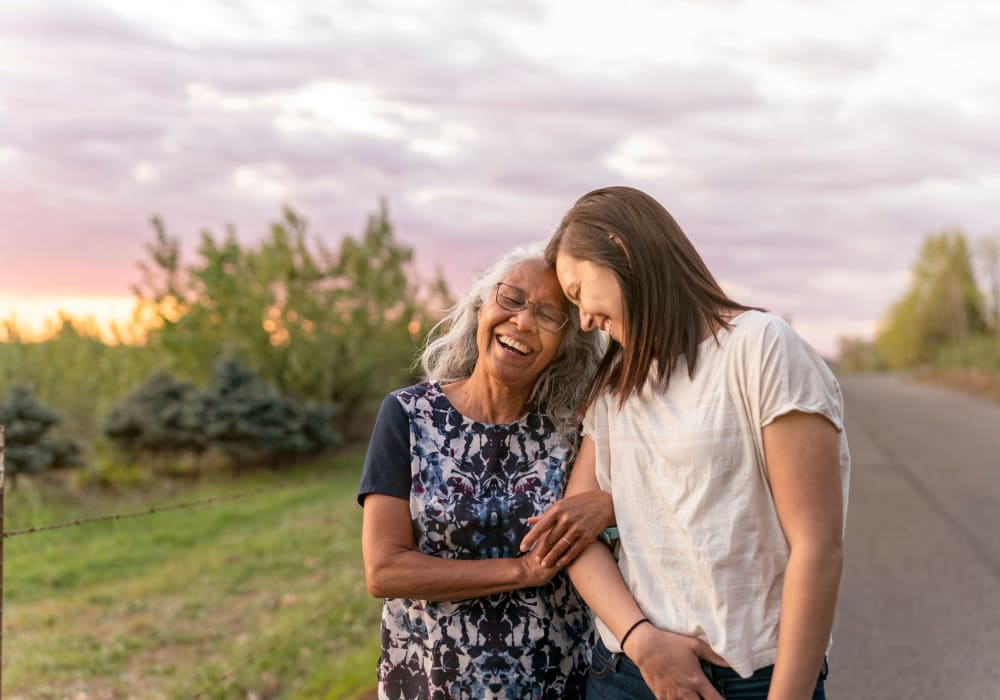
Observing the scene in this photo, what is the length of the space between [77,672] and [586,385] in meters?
5.99

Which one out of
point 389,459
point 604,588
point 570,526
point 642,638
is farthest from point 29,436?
point 642,638

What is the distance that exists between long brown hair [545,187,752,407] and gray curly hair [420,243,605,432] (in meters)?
0.45

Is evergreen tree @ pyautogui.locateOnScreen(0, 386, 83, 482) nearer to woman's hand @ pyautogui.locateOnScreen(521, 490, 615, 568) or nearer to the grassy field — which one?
the grassy field

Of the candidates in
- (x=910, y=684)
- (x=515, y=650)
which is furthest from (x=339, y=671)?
(x=515, y=650)

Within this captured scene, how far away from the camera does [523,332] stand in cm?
258

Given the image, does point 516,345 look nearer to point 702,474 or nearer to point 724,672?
point 702,474

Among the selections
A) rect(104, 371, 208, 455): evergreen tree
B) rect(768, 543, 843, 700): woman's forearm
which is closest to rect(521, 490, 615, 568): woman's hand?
rect(768, 543, 843, 700): woman's forearm

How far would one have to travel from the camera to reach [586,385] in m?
2.69

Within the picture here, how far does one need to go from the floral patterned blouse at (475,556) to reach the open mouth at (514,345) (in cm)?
24

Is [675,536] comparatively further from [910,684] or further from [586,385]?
[910,684]

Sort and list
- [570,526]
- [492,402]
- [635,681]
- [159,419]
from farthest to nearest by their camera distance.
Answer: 1. [159,419]
2. [492,402]
3. [570,526]
4. [635,681]

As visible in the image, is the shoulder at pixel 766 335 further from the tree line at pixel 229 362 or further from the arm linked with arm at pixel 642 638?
the tree line at pixel 229 362

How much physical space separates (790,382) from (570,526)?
0.70 meters

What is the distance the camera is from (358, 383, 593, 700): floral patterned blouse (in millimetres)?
2527
